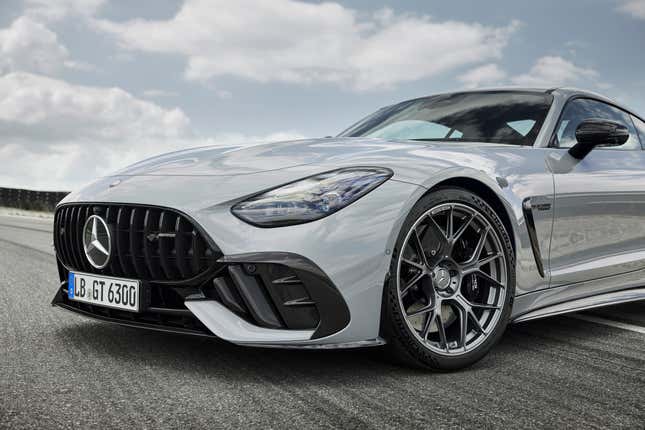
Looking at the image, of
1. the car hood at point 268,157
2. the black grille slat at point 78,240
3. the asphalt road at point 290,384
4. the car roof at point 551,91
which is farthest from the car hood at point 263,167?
the car roof at point 551,91

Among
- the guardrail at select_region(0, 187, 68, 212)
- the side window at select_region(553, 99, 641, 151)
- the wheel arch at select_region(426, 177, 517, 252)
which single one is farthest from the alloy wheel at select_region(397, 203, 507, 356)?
the guardrail at select_region(0, 187, 68, 212)

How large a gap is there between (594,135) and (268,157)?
1797 mm

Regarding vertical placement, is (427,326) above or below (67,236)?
below

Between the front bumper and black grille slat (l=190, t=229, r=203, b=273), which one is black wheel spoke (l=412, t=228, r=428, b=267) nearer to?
the front bumper

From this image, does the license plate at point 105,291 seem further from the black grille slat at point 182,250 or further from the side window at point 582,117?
the side window at point 582,117

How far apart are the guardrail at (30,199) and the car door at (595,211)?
70.8ft

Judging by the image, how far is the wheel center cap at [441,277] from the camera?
302 cm

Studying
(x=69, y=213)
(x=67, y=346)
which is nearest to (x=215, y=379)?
(x=67, y=346)

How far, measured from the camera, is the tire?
9.22 feet

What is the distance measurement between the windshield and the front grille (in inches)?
70.8

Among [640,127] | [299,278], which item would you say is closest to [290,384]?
[299,278]

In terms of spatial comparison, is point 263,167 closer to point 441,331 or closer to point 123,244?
point 123,244

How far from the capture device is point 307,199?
2693 mm

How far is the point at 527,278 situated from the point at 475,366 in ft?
1.90
